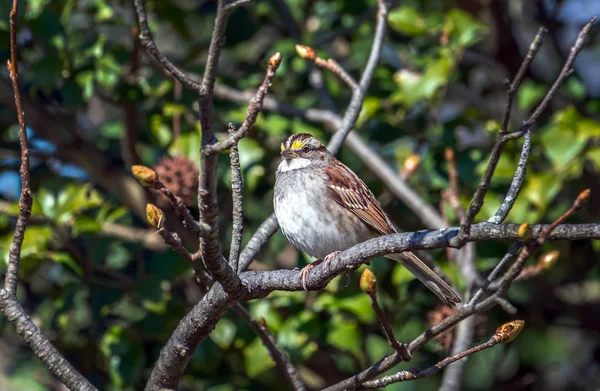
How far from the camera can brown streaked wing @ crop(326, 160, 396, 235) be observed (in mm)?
4047

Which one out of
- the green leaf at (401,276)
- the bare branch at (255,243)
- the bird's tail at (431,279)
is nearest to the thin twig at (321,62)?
the bare branch at (255,243)

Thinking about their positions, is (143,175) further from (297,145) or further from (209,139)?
(297,145)

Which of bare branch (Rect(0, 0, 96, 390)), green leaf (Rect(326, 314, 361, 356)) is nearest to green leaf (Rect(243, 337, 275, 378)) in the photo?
green leaf (Rect(326, 314, 361, 356))

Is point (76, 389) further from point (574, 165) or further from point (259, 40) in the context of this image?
point (259, 40)

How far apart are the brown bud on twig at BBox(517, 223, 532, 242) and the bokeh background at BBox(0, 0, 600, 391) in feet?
6.40

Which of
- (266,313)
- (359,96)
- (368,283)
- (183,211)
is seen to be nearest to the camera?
(183,211)

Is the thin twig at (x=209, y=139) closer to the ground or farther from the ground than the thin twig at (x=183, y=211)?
farther from the ground

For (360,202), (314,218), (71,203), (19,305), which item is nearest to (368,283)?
(19,305)

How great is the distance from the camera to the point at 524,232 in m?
2.06

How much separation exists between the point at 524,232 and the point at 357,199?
208cm

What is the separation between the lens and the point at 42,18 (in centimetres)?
455

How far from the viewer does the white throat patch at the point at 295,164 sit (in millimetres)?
4262

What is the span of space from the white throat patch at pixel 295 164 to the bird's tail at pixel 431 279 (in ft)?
2.42

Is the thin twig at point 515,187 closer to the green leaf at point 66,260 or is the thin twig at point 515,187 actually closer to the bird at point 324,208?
the bird at point 324,208
